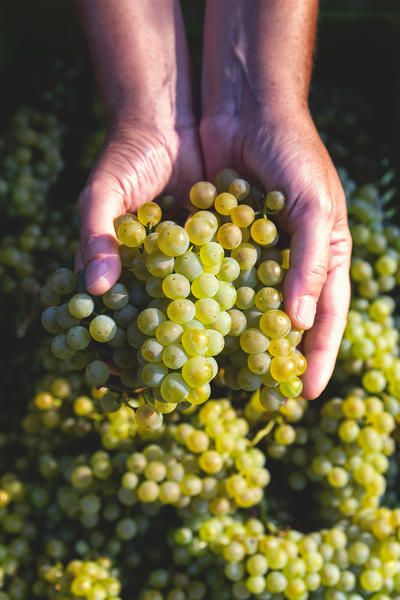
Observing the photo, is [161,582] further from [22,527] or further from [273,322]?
[273,322]

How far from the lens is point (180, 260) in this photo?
0.78m

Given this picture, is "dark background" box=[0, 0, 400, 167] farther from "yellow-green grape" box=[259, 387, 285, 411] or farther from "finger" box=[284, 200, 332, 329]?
"yellow-green grape" box=[259, 387, 285, 411]

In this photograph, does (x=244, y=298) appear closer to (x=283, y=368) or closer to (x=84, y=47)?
(x=283, y=368)

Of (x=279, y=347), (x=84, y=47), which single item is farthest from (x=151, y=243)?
(x=84, y=47)

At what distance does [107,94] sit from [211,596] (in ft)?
3.67

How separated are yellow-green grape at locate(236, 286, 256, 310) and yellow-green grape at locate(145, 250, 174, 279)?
0.13m

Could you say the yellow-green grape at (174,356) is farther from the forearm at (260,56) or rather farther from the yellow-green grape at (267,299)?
the forearm at (260,56)

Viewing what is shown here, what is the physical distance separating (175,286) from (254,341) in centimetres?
15

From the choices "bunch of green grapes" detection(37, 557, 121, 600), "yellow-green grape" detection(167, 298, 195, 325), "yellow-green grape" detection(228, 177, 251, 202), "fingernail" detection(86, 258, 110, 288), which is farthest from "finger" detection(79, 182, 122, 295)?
"bunch of green grapes" detection(37, 557, 121, 600)

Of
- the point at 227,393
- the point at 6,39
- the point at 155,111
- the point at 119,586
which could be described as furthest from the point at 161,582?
the point at 6,39

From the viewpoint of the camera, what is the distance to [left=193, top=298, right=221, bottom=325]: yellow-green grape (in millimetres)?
775

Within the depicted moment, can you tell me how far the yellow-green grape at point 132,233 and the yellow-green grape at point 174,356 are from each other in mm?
175

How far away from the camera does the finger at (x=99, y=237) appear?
0.78 m

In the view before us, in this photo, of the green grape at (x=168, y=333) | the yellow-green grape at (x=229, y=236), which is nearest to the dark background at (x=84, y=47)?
the yellow-green grape at (x=229, y=236)
